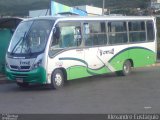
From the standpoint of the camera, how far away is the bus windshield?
15.5 metres

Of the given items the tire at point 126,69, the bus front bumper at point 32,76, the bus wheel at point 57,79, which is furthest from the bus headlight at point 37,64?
the tire at point 126,69

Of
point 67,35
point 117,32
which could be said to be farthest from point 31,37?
point 117,32

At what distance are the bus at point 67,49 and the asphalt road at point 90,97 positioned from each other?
493mm

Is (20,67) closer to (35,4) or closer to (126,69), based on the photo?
(126,69)

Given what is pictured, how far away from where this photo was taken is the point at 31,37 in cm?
1581

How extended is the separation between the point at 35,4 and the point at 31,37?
41.3 m

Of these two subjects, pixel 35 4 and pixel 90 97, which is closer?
pixel 90 97

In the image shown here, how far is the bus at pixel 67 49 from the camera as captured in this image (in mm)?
15430

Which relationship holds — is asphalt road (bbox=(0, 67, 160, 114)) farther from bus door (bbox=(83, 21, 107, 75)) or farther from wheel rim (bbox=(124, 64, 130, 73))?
wheel rim (bbox=(124, 64, 130, 73))

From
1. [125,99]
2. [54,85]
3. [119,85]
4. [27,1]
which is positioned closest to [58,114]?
[125,99]

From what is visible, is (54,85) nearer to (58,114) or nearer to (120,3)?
(58,114)

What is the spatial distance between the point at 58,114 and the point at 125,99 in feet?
9.41

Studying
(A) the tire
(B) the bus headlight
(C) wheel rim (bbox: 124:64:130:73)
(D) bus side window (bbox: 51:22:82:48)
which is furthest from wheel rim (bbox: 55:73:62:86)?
(C) wheel rim (bbox: 124:64:130:73)

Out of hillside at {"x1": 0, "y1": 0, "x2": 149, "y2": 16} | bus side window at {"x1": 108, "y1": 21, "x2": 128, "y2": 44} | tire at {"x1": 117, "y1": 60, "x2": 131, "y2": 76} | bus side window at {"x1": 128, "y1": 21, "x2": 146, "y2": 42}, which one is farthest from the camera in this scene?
hillside at {"x1": 0, "y1": 0, "x2": 149, "y2": 16}
